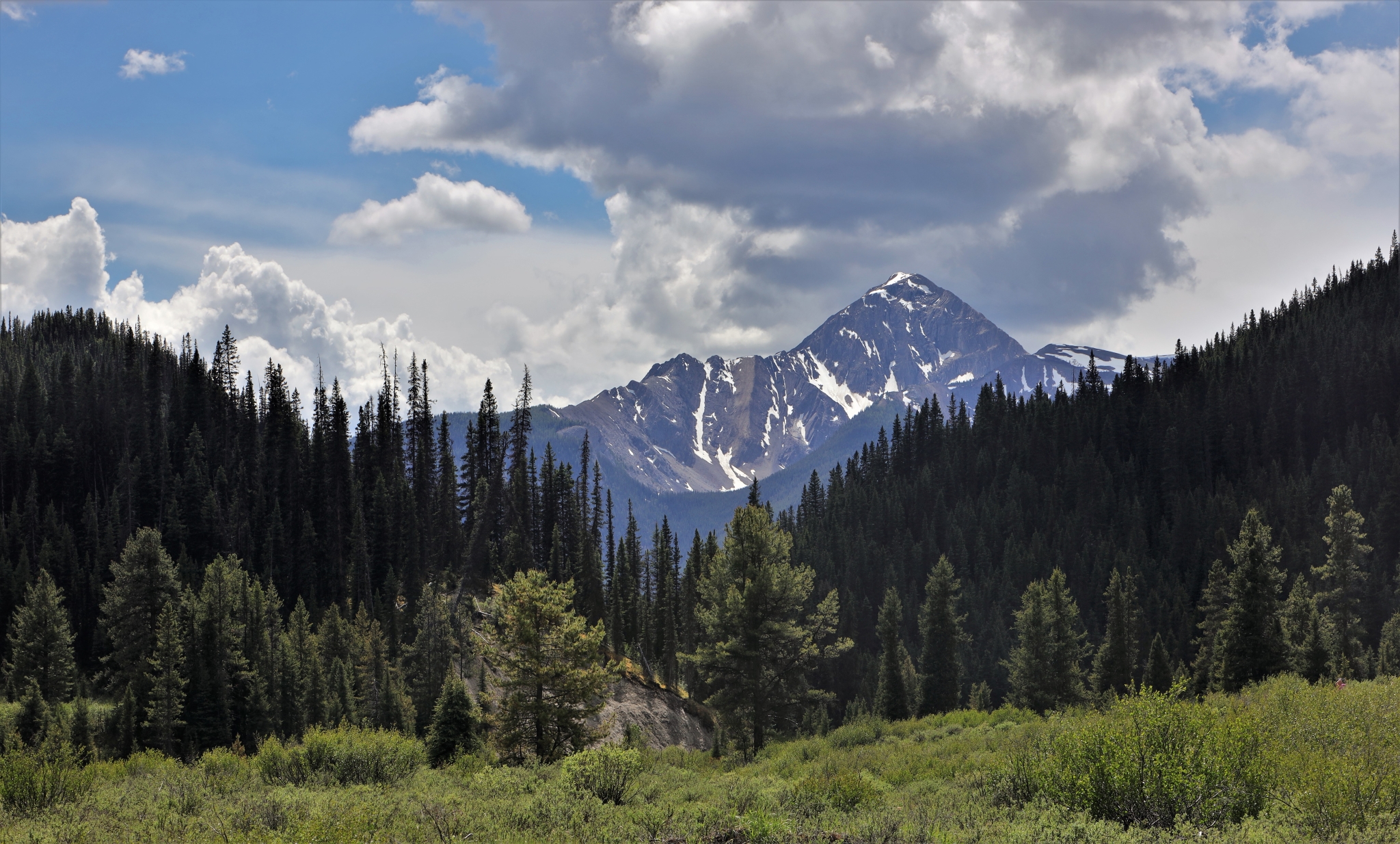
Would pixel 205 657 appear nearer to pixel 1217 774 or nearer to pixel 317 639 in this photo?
pixel 317 639

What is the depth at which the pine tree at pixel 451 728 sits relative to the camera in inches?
1198

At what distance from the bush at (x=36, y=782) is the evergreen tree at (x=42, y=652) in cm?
5536

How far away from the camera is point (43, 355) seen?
15075 centimetres

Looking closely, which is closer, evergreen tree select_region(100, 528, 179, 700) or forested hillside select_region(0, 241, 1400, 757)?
forested hillside select_region(0, 241, 1400, 757)

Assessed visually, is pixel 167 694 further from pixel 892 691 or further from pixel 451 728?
pixel 892 691

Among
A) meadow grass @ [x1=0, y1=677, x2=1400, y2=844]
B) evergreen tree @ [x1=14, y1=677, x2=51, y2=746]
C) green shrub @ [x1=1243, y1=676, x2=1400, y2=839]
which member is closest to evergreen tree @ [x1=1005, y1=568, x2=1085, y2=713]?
green shrub @ [x1=1243, y1=676, x2=1400, y2=839]

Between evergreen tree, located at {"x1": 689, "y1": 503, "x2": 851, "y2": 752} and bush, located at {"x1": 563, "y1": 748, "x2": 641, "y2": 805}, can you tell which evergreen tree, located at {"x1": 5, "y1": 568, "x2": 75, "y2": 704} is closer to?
evergreen tree, located at {"x1": 689, "y1": 503, "x2": 851, "y2": 752}

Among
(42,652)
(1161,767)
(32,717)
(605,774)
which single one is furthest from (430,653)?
(1161,767)

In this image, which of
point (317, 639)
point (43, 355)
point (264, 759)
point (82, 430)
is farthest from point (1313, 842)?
point (43, 355)

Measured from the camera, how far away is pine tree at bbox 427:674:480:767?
30.4 meters

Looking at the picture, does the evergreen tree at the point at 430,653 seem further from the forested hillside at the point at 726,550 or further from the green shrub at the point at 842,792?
the green shrub at the point at 842,792

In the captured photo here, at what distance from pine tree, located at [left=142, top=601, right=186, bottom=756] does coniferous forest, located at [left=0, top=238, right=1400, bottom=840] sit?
0.28 m

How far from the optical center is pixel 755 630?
40094 millimetres

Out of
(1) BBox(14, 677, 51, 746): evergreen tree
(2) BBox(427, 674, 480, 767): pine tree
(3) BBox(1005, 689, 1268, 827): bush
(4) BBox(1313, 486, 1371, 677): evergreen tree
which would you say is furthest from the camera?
(4) BBox(1313, 486, 1371, 677): evergreen tree
